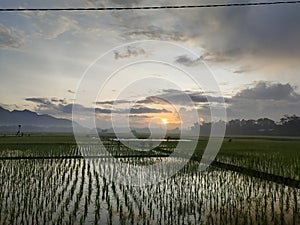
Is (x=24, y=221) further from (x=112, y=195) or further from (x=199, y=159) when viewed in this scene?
(x=199, y=159)

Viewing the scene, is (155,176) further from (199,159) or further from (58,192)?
(199,159)

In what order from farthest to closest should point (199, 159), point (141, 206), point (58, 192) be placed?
point (199, 159) → point (58, 192) → point (141, 206)

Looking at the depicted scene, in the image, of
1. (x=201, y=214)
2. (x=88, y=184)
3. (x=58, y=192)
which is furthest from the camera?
(x=88, y=184)

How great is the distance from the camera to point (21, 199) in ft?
22.9

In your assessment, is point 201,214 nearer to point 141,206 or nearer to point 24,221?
point 141,206

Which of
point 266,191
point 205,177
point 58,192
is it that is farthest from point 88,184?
point 266,191

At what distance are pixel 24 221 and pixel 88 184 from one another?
365 cm

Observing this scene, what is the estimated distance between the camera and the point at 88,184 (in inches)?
354

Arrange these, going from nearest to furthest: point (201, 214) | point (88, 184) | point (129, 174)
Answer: point (201, 214), point (88, 184), point (129, 174)

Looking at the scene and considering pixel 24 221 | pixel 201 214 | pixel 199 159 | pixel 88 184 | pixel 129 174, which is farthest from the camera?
pixel 199 159

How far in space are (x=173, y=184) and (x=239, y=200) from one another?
2.35 metres

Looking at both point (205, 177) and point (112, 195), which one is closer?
point (112, 195)

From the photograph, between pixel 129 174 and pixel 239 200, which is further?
pixel 129 174

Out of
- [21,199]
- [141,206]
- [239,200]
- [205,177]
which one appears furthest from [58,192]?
[205,177]
